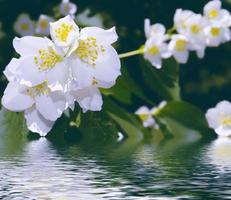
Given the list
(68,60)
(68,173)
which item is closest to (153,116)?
(68,173)

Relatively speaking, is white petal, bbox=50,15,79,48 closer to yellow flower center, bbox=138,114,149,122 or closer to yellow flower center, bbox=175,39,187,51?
yellow flower center, bbox=175,39,187,51

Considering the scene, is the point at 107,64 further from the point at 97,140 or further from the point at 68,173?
the point at 97,140

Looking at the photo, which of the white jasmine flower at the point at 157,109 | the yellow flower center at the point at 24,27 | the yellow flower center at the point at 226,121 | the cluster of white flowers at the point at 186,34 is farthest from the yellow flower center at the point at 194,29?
the yellow flower center at the point at 24,27

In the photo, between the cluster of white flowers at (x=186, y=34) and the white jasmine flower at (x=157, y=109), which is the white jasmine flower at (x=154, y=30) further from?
the white jasmine flower at (x=157, y=109)

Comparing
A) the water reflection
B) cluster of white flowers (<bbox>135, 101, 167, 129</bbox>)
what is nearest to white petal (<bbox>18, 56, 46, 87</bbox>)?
the water reflection

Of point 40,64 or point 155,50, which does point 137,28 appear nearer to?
point 155,50

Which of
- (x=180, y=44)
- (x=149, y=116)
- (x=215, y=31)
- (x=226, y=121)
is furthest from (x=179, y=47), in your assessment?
(x=226, y=121)
